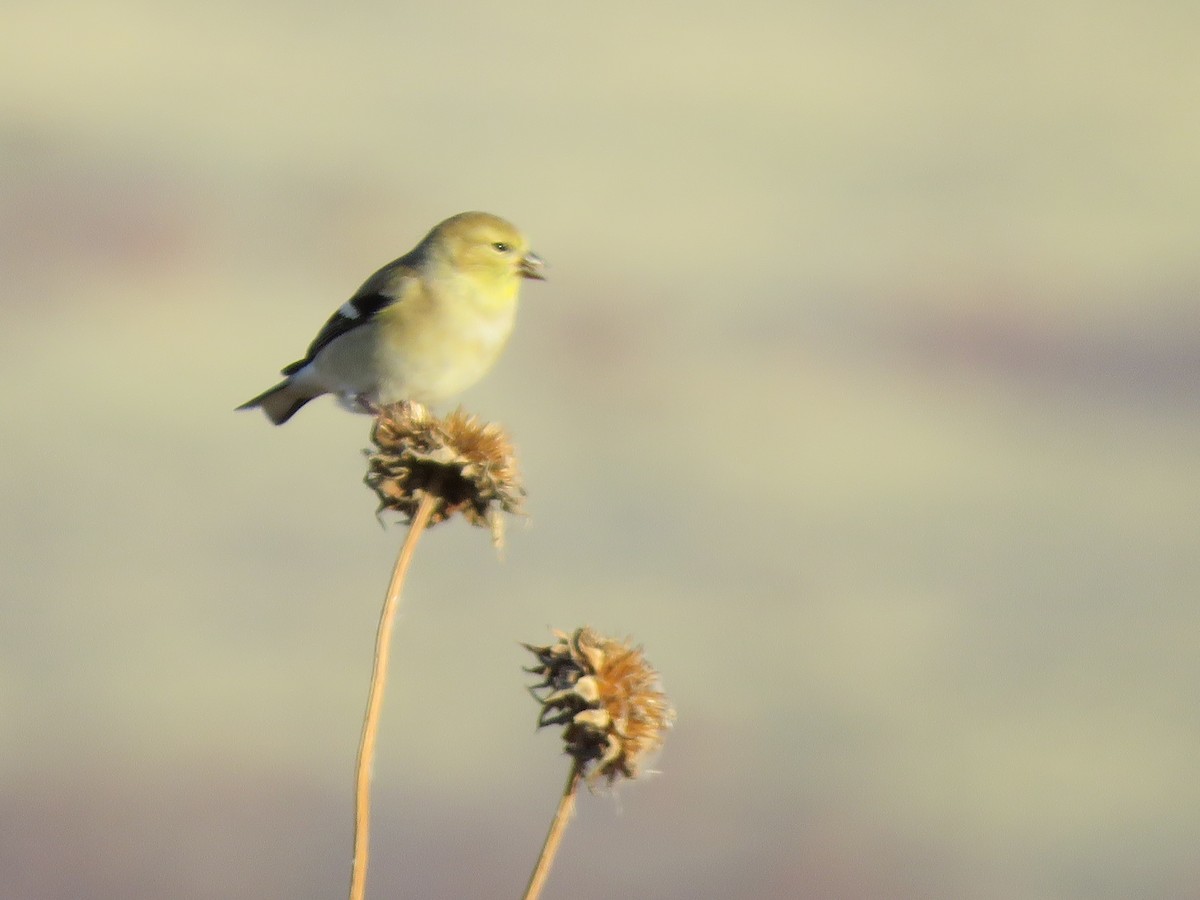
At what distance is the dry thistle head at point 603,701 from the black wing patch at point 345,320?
2.79m

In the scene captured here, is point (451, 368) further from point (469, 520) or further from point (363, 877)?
point (363, 877)

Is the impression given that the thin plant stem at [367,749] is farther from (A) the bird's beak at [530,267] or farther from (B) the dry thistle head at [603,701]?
(A) the bird's beak at [530,267]

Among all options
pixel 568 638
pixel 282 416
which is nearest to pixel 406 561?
pixel 568 638

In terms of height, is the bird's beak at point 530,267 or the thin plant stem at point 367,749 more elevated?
the bird's beak at point 530,267

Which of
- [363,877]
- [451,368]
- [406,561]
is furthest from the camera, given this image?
[451,368]

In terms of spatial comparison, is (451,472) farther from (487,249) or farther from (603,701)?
(487,249)

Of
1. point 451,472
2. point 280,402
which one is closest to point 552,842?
point 451,472

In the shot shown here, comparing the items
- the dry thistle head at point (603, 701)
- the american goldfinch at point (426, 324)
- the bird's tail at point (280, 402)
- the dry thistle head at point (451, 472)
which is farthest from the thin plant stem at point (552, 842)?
the bird's tail at point (280, 402)

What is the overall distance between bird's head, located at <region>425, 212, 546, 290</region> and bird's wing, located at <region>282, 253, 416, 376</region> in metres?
0.19

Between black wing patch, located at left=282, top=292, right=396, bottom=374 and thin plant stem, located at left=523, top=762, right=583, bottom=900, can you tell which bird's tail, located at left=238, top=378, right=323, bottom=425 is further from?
thin plant stem, located at left=523, top=762, right=583, bottom=900

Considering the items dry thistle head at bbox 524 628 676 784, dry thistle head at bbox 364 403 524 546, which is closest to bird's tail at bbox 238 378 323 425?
dry thistle head at bbox 364 403 524 546

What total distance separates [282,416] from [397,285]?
844mm

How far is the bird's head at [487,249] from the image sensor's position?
18.0 feet

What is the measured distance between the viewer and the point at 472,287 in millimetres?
5387
